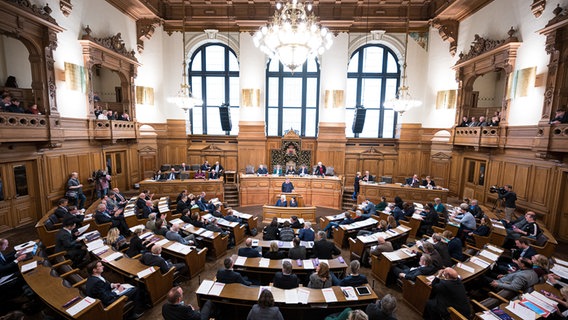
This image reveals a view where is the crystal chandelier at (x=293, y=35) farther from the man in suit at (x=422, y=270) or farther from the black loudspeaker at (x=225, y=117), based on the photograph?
the black loudspeaker at (x=225, y=117)

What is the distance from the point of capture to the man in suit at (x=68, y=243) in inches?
221

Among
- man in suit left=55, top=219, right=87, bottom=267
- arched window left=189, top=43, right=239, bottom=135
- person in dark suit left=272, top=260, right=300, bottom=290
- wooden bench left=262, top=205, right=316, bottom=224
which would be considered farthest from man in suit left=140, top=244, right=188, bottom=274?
arched window left=189, top=43, right=239, bottom=135

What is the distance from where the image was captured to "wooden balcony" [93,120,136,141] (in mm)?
9797

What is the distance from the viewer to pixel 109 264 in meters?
4.96

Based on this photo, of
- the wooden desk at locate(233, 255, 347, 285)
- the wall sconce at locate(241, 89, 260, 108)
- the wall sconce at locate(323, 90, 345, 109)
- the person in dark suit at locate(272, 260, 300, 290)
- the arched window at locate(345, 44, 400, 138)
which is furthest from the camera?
the arched window at locate(345, 44, 400, 138)

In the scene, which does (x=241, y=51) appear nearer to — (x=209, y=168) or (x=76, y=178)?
(x=209, y=168)

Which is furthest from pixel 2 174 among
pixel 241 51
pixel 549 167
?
pixel 549 167

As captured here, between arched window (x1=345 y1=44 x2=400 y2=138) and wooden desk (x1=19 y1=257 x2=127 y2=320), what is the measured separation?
12.2 m

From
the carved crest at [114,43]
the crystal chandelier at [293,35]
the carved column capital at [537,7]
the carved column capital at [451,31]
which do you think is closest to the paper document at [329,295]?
the crystal chandelier at [293,35]

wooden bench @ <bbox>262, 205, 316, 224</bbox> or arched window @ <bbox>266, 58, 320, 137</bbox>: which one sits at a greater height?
arched window @ <bbox>266, 58, 320, 137</bbox>

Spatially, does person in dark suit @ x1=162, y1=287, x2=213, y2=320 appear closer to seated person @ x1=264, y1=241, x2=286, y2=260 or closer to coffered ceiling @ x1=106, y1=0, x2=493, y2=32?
seated person @ x1=264, y1=241, x2=286, y2=260

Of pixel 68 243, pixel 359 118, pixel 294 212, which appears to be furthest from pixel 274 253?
pixel 359 118

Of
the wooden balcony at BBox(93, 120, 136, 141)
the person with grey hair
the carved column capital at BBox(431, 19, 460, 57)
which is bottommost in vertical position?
the person with grey hair

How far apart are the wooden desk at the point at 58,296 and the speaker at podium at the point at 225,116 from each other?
30.0ft
